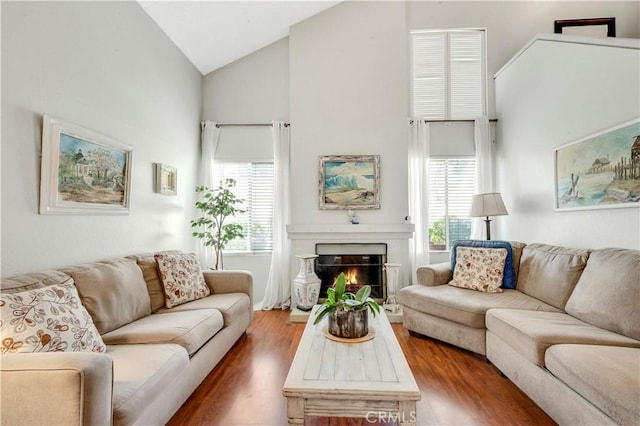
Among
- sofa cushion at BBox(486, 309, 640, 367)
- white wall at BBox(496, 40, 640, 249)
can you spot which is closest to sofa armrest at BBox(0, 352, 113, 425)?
sofa cushion at BBox(486, 309, 640, 367)

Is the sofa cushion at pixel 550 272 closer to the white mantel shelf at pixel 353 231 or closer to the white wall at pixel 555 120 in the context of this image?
the white wall at pixel 555 120

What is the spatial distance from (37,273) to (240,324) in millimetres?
1578

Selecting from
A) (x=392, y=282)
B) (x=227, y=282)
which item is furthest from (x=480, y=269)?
(x=227, y=282)

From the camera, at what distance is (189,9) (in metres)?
3.15

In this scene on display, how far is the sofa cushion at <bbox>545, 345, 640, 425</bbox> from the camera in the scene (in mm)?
1297

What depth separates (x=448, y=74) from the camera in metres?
4.37

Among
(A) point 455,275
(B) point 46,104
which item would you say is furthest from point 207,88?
(A) point 455,275

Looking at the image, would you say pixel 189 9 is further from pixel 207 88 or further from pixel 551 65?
pixel 551 65

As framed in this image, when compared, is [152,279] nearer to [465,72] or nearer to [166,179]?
[166,179]

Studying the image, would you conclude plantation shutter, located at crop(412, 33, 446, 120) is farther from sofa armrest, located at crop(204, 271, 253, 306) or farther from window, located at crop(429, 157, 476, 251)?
sofa armrest, located at crop(204, 271, 253, 306)

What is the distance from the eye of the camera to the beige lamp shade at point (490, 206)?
3.38m

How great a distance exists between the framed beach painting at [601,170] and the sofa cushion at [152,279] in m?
3.72

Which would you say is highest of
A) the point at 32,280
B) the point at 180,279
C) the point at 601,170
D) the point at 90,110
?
the point at 90,110

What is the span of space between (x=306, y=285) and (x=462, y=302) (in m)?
1.72
